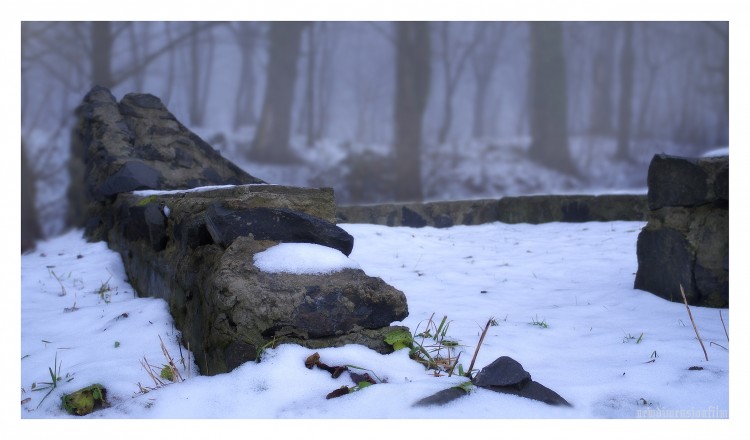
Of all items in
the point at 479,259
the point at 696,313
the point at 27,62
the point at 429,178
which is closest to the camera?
the point at 696,313

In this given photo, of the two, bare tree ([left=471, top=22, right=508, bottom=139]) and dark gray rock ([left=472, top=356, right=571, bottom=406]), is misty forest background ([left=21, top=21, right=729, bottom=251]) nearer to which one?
bare tree ([left=471, top=22, right=508, bottom=139])

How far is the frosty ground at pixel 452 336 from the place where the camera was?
1454mm

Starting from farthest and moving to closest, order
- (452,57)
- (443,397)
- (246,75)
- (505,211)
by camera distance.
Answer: (452,57)
(246,75)
(505,211)
(443,397)

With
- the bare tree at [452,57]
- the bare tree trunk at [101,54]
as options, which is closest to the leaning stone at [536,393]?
the bare tree trunk at [101,54]

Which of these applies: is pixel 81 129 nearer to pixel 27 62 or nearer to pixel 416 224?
pixel 27 62

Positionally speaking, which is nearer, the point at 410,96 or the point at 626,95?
the point at 410,96

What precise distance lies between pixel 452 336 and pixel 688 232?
58.8 inches

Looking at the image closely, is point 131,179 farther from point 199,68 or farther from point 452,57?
point 452,57

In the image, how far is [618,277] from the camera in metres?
3.38

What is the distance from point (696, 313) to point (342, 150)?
296 inches

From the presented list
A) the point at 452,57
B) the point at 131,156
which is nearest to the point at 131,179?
the point at 131,156

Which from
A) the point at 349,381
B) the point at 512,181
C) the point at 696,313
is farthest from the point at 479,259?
the point at 512,181

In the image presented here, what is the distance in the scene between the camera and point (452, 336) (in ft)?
7.14

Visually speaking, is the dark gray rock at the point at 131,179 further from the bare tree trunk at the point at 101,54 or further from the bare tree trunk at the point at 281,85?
the bare tree trunk at the point at 281,85
